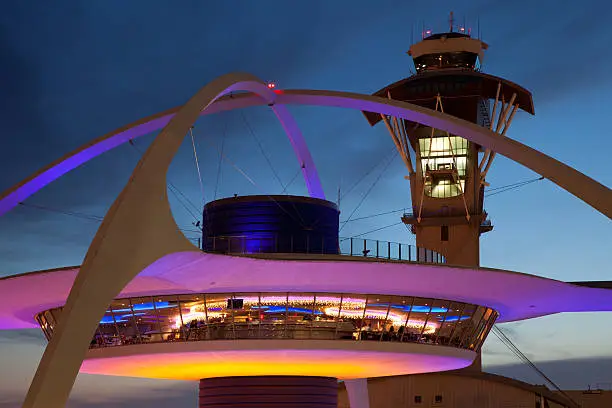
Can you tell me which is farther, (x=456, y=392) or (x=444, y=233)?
(x=444, y=233)

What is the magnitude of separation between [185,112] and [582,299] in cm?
2293

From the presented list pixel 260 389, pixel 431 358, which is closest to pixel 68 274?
pixel 260 389

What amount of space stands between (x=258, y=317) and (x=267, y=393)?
6.15m

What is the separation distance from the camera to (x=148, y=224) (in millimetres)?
29750

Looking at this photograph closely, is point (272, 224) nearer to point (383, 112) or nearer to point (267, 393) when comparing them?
point (383, 112)

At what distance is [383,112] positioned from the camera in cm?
4684

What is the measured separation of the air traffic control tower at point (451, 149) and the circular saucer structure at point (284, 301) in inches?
1185

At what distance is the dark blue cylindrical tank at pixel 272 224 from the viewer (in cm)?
4728

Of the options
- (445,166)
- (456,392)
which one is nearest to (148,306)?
(456,392)

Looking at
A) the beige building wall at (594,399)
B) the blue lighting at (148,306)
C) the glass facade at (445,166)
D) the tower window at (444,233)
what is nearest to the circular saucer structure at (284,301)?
the blue lighting at (148,306)

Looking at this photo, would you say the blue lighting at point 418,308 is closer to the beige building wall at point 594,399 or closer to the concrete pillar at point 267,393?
the concrete pillar at point 267,393

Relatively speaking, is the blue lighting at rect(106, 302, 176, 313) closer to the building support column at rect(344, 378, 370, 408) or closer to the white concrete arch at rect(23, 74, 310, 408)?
the white concrete arch at rect(23, 74, 310, 408)

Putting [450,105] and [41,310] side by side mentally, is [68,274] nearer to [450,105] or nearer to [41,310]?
[41,310]

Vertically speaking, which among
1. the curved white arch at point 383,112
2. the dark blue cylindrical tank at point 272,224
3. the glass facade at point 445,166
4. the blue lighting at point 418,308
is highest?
the glass facade at point 445,166
